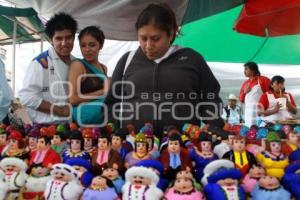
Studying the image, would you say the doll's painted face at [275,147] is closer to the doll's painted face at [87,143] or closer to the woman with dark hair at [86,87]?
the doll's painted face at [87,143]

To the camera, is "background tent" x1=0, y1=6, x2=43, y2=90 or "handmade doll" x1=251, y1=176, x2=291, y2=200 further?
"background tent" x1=0, y1=6, x2=43, y2=90

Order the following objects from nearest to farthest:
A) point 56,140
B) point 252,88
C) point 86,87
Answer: point 56,140
point 86,87
point 252,88

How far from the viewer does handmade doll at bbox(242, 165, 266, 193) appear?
103 cm

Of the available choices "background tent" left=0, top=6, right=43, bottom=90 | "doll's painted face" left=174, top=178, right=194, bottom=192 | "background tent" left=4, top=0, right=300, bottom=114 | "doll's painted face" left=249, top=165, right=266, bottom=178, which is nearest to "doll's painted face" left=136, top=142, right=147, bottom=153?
"doll's painted face" left=174, top=178, right=194, bottom=192

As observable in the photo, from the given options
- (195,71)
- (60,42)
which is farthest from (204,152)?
(60,42)

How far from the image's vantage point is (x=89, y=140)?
128 cm

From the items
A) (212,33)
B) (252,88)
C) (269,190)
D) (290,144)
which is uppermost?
(212,33)

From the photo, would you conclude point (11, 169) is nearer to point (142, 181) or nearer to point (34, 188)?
point (34, 188)

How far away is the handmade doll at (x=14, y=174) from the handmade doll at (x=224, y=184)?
0.51 m

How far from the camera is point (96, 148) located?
1.26m

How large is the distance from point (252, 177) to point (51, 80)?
3.43 feet

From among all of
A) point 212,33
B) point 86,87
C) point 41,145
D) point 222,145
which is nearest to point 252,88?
point 212,33

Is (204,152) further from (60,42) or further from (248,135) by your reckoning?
(60,42)

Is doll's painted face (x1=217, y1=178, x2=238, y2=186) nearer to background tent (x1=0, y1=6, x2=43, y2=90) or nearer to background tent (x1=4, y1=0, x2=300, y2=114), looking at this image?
background tent (x1=4, y1=0, x2=300, y2=114)
